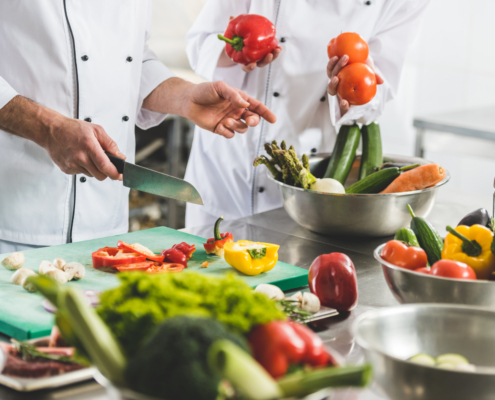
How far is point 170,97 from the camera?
1773 mm

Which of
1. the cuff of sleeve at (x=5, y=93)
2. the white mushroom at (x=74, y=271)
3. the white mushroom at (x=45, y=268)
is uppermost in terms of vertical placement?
the cuff of sleeve at (x=5, y=93)

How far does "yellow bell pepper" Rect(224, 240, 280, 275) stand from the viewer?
116cm

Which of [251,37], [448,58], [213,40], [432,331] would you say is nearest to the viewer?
[432,331]

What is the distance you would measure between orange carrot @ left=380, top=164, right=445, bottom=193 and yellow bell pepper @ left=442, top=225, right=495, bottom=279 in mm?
468

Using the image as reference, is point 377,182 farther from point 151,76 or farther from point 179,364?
point 179,364

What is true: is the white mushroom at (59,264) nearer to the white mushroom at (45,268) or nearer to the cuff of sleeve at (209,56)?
the white mushroom at (45,268)

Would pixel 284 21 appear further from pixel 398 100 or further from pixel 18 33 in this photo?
pixel 398 100

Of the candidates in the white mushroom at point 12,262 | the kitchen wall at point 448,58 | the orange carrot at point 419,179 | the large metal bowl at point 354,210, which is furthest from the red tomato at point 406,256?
the kitchen wall at point 448,58

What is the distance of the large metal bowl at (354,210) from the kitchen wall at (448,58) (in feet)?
6.20

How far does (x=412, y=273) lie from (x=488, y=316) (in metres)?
0.16

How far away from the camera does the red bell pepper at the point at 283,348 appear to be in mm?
569

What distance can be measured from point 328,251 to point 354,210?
12cm

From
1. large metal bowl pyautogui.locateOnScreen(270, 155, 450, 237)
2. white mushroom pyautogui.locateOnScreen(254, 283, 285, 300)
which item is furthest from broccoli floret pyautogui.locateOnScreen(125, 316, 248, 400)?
large metal bowl pyautogui.locateOnScreen(270, 155, 450, 237)

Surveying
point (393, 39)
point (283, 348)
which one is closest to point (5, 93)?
point (283, 348)
